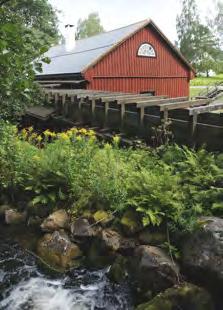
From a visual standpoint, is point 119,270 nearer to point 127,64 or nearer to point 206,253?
point 206,253

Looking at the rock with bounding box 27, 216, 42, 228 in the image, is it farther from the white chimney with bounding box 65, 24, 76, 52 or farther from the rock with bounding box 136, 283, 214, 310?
the white chimney with bounding box 65, 24, 76, 52

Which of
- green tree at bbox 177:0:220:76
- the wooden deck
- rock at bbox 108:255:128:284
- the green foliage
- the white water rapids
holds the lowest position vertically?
the white water rapids

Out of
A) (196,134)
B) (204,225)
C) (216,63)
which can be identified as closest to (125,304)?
(204,225)

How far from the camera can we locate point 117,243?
19.1ft

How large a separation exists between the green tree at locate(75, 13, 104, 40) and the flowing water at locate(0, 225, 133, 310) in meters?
78.3

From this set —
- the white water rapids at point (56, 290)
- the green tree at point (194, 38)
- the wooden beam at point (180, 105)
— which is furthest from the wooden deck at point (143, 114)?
the green tree at point (194, 38)

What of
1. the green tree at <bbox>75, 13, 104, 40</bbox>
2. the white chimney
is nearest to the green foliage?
the white chimney

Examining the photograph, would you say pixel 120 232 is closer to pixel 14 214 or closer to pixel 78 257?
pixel 78 257

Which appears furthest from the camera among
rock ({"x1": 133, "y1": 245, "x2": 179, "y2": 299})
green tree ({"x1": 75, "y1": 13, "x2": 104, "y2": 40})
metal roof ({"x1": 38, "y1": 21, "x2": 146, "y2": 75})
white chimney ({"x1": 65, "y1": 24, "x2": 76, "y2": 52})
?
green tree ({"x1": 75, "y1": 13, "x2": 104, "y2": 40})

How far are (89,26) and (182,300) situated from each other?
81.7m

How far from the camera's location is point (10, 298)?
5305 millimetres

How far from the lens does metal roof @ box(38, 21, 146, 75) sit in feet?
71.2

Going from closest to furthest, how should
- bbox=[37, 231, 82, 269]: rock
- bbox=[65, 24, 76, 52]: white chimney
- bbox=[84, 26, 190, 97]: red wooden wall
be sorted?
bbox=[37, 231, 82, 269]: rock, bbox=[84, 26, 190, 97]: red wooden wall, bbox=[65, 24, 76, 52]: white chimney

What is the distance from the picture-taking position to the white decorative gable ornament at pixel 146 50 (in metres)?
24.1
